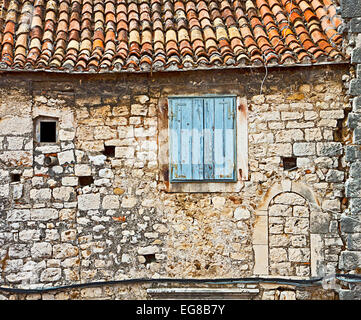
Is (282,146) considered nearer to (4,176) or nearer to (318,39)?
(318,39)

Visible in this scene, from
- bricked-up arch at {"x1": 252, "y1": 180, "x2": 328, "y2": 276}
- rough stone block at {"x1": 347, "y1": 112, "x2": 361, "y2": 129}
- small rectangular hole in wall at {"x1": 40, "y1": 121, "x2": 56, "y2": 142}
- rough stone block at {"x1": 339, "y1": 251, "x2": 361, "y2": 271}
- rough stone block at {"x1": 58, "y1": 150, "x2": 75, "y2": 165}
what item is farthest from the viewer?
small rectangular hole in wall at {"x1": 40, "y1": 121, "x2": 56, "y2": 142}

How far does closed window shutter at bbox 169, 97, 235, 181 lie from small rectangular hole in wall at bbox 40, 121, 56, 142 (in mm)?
1718

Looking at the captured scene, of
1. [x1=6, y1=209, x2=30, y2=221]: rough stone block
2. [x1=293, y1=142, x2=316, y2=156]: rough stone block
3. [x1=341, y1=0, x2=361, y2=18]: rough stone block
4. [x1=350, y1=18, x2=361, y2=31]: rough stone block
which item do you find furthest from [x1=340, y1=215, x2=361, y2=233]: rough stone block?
[x1=6, y1=209, x2=30, y2=221]: rough stone block

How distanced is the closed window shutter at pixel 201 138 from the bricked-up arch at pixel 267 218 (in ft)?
2.15

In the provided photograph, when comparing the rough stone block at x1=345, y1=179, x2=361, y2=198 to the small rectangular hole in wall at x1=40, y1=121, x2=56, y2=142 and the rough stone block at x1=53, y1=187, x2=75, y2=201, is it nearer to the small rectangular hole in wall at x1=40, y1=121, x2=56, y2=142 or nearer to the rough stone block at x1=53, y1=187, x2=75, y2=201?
the rough stone block at x1=53, y1=187, x2=75, y2=201

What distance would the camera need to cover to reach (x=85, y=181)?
27.5 ft

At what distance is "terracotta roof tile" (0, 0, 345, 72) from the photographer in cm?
805

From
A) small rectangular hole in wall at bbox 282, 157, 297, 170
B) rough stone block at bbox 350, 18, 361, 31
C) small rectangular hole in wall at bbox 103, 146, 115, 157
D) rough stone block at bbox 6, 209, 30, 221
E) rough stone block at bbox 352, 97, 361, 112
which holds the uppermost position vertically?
rough stone block at bbox 350, 18, 361, 31

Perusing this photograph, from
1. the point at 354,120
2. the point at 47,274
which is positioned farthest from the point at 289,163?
the point at 47,274

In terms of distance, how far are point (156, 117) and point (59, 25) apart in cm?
210

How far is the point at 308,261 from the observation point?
26.6 feet

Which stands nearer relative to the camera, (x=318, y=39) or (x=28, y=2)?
(x=318, y=39)

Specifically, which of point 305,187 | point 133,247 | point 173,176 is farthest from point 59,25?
point 305,187

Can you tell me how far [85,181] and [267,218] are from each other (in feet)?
8.60
